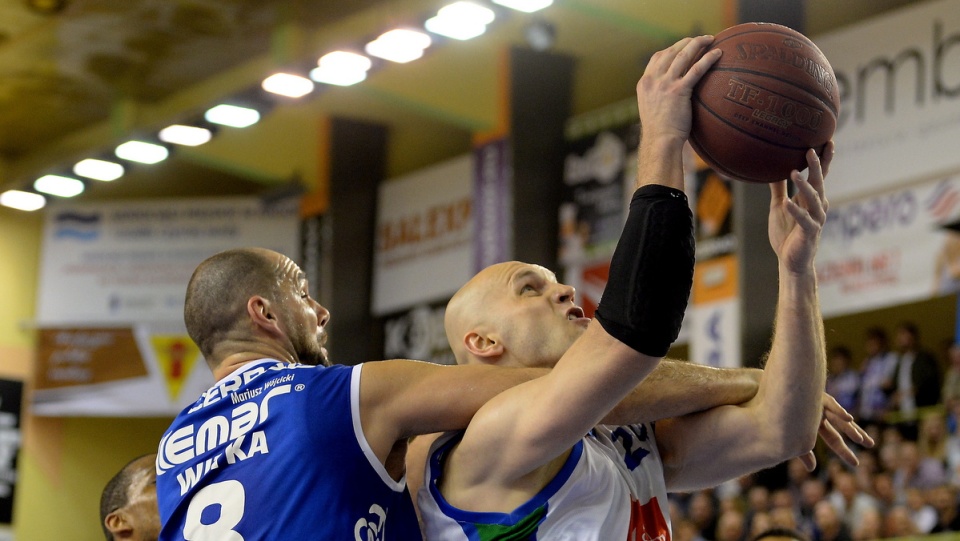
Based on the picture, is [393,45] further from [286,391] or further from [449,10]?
[286,391]

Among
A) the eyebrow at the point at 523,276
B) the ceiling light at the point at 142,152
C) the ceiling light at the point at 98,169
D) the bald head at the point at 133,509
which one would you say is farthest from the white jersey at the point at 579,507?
the ceiling light at the point at 98,169

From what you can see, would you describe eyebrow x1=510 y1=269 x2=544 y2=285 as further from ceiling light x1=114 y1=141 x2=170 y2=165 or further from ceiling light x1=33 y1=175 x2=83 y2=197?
ceiling light x1=33 y1=175 x2=83 y2=197

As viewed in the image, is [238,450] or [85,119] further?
[85,119]

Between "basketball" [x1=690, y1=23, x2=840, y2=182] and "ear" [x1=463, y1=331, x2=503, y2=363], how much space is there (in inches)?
31.7

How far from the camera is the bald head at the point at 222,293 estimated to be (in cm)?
342

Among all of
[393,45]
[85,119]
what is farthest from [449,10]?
[85,119]

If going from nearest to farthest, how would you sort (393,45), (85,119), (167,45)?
(393,45)
(167,45)
(85,119)

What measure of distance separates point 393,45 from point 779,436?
8534 mm

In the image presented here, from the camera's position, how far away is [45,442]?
1564 cm

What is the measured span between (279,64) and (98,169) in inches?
114

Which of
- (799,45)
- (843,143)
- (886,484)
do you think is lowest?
(886,484)

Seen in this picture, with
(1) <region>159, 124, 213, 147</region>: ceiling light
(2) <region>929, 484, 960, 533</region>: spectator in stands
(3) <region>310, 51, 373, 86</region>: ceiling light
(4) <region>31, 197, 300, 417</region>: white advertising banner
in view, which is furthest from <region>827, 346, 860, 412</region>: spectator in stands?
(1) <region>159, 124, 213, 147</region>: ceiling light

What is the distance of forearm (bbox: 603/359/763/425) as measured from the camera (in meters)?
3.15

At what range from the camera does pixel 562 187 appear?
41.2ft
